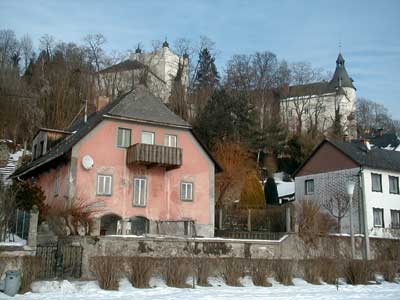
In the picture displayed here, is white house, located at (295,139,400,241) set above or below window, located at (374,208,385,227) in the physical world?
above

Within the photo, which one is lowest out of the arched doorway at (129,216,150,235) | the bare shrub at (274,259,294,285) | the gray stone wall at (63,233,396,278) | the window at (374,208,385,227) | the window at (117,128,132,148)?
the bare shrub at (274,259,294,285)

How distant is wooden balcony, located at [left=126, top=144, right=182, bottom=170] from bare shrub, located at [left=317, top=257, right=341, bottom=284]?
42.0 feet

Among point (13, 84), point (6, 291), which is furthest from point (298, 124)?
point (6, 291)

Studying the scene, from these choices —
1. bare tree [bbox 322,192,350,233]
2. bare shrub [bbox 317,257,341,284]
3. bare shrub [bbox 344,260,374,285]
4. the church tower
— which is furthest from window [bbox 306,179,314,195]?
the church tower

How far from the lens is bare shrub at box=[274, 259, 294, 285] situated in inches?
789

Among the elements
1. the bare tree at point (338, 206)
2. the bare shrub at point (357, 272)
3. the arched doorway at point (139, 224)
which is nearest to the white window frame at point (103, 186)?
the arched doorway at point (139, 224)

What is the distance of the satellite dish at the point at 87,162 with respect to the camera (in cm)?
2955

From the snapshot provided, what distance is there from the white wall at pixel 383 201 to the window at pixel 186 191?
14673 mm

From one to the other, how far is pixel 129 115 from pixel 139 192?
15.7 feet

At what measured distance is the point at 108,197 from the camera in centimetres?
3027

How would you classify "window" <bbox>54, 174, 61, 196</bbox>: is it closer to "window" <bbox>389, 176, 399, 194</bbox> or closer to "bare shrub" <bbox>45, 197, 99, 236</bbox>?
"bare shrub" <bbox>45, 197, 99, 236</bbox>

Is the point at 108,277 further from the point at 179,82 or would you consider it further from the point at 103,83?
the point at 179,82

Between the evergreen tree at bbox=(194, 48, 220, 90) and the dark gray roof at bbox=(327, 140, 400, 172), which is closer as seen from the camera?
the dark gray roof at bbox=(327, 140, 400, 172)

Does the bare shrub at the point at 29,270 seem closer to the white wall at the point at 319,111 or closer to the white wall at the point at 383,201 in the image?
the white wall at the point at 383,201
